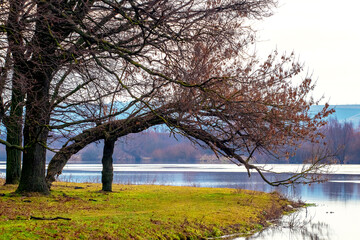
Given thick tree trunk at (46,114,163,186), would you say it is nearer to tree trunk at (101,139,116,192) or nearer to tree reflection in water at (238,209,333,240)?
tree trunk at (101,139,116,192)

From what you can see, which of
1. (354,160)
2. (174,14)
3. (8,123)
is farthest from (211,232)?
(354,160)

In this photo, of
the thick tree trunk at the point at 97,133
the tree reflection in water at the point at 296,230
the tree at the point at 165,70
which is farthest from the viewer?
the thick tree trunk at the point at 97,133

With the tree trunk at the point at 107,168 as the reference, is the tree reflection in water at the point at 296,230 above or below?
below

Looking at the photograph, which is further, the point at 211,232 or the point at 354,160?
the point at 354,160

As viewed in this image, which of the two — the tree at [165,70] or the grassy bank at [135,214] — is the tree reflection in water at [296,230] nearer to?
the grassy bank at [135,214]

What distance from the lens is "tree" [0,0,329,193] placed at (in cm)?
1352

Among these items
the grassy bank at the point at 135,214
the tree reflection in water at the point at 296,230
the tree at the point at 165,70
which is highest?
the tree at the point at 165,70

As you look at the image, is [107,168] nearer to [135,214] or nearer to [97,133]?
[97,133]

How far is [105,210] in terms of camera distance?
1648cm

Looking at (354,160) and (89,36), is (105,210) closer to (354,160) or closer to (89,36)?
(89,36)

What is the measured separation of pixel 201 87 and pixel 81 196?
30.0 feet

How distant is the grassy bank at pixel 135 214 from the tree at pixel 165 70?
84.0 inches

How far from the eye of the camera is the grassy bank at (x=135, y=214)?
11781mm

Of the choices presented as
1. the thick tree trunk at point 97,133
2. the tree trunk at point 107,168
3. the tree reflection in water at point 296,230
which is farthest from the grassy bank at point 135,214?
the thick tree trunk at point 97,133
